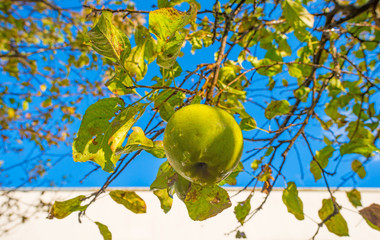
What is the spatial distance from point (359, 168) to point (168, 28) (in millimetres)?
1660

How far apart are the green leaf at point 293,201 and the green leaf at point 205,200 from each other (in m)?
0.46

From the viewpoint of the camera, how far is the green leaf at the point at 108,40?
20.5 inches

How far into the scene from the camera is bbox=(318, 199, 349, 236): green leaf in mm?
1053

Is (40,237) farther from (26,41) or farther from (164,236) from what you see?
(26,41)

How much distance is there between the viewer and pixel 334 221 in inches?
42.4

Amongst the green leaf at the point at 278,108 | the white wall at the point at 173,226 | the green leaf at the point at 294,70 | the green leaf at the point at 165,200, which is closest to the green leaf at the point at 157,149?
the green leaf at the point at 165,200


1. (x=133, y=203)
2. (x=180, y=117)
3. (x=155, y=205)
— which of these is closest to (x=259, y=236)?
(x=155, y=205)

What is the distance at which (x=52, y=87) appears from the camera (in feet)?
8.98

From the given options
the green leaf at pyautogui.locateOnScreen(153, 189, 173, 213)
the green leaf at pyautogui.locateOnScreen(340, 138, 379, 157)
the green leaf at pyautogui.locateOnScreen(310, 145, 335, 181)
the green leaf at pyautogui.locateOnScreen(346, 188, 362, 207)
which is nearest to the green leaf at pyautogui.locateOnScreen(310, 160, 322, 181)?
the green leaf at pyautogui.locateOnScreen(310, 145, 335, 181)

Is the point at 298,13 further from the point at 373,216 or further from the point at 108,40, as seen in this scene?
the point at 373,216

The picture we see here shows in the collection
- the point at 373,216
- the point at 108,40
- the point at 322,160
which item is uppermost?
the point at 108,40

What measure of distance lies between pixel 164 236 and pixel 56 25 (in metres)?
4.58

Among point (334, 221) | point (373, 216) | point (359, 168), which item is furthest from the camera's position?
point (359, 168)

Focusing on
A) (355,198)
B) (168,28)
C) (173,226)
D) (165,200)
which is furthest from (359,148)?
Answer: (173,226)
